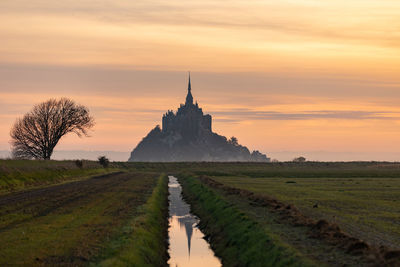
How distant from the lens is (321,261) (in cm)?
2155

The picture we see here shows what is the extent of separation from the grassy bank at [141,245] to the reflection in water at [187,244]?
1.97 ft

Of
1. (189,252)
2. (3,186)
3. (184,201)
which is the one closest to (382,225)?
(189,252)

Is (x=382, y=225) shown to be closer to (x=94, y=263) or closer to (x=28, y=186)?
(x=94, y=263)

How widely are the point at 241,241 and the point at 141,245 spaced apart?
225 inches

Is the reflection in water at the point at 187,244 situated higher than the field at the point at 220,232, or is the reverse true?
the field at the point at 220,232

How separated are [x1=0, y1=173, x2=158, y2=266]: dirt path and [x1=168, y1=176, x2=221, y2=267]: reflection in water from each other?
138 inches

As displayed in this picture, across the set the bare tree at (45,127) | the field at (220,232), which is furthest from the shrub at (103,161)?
the field at (220,232)

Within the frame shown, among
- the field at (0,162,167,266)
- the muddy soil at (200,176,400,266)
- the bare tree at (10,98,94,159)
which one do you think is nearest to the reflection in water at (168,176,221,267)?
the field at (0,162,167,266)

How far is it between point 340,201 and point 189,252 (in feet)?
73.7

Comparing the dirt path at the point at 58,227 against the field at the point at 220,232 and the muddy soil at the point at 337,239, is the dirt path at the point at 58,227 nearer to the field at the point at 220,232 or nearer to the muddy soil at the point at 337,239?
the field at the point at 220,232

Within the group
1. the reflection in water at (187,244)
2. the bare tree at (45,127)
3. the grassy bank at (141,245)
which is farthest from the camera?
the bare tree at (45,127)

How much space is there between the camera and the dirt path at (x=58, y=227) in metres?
23.6

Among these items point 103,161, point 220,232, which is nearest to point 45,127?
point 103,161

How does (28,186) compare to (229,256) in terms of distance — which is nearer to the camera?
(229,256)
